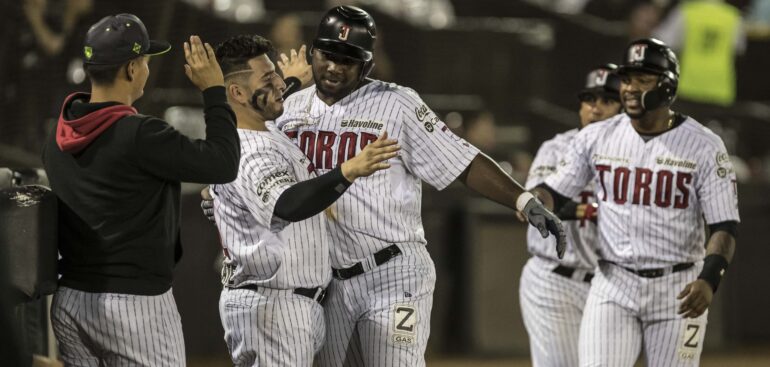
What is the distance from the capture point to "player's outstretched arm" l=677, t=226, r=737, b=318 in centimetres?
566

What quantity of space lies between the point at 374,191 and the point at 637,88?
67.7 inches

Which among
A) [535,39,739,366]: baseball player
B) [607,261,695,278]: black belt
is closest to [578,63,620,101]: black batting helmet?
[535,39,739,366]: baseball player

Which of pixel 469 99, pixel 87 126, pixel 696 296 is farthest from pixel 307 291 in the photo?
pixel 469 99

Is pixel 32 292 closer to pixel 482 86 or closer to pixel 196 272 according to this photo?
pixel 196 272

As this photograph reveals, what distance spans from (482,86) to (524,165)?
928mm

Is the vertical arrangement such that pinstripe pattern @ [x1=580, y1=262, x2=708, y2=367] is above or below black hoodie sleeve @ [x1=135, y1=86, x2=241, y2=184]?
below

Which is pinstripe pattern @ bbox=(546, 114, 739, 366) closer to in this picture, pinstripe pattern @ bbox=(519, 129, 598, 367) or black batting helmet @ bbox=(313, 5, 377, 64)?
pinstripe pattern @ bbox=(519, 129, 598, 367)

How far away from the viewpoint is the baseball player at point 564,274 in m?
7.17

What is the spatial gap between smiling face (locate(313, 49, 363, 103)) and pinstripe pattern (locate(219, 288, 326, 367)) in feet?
3.15

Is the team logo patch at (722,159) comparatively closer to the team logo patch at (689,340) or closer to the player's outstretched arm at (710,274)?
the player's outstretched arm at (710,274)

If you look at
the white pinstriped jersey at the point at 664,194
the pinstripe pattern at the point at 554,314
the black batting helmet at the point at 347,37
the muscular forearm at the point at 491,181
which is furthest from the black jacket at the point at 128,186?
the pinstripe pattern at the point at 554,314

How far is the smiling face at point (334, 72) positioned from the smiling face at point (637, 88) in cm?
163

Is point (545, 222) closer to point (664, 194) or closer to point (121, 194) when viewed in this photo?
point (664, 194)

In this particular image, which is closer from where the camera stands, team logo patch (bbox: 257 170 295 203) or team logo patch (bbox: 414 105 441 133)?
team logo patch (bbox: 257 170 295 203)
